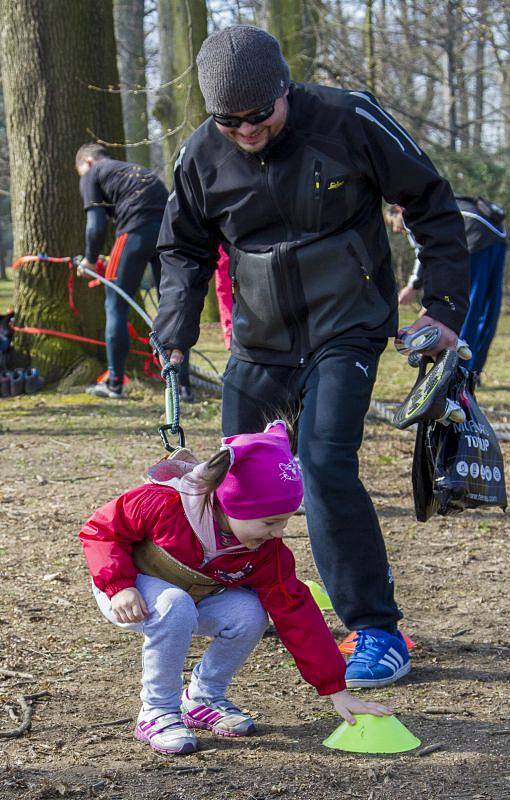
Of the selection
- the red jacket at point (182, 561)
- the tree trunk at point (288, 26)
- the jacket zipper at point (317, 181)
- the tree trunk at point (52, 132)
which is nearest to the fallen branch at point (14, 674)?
the red jacket at point (182, 561)

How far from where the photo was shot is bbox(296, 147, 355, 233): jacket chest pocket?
339cm

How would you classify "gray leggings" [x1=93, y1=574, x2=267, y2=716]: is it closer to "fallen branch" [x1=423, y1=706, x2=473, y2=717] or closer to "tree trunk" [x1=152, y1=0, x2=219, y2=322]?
"fallen branch" [x1=423, y1=706, x2=473, y2=717]

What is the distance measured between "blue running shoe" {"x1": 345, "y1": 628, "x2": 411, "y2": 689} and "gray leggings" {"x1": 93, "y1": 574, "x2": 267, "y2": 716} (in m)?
0.51

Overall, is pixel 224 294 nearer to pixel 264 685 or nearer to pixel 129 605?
pixel 264 685

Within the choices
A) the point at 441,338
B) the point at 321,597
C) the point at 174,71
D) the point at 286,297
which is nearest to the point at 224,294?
the point at 321,597

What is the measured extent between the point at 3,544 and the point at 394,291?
8.35 ft

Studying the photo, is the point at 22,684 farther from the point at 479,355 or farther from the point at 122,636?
the point at 479,355

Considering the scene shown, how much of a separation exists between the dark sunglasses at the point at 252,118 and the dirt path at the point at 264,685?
1.84m

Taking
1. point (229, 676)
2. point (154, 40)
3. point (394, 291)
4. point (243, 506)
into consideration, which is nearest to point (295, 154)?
point (394, 291)

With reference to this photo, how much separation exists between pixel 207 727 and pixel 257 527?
751 mm

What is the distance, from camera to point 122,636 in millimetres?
4004

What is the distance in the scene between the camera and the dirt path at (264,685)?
2795 mm

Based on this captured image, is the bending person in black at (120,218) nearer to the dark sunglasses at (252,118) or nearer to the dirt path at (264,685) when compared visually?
the dirt path at (264,685)

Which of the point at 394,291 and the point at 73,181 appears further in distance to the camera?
the point at 73,181
